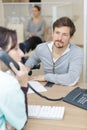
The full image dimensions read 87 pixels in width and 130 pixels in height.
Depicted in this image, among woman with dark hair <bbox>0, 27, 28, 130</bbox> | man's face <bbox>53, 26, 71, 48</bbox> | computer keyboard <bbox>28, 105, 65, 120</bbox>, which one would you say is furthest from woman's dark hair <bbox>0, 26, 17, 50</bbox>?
man's face <bbox>53, 26, 71, 48</bbox>

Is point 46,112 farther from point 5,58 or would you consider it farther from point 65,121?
point 5,58

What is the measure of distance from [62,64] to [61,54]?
0.09m

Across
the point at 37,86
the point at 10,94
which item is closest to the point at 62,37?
the point at 37,86

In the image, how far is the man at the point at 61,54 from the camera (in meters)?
2.00

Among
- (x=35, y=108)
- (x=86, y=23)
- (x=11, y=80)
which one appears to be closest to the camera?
(x=11, y=80)

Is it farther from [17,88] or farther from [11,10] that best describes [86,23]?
[11,10]

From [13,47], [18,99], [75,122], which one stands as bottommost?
[75,122]

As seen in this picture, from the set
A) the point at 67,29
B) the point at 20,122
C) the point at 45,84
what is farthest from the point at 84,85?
the point at 20,122

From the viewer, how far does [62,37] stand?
2.11 m

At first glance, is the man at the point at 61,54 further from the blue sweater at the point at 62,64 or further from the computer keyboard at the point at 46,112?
the computer keyboard at the point at 46,112

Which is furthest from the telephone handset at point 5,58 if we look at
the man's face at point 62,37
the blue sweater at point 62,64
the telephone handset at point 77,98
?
the man's face at point 62,37

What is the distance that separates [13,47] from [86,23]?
125 cm

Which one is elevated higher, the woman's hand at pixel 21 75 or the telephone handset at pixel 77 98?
the woman's hand at pixel 21 75

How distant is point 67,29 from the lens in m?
2.11
